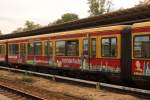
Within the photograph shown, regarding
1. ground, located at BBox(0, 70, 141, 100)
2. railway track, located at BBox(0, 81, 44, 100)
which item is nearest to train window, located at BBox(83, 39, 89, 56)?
ground, located at BBox(0, 70, 141, 100)

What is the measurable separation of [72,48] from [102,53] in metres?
3.42

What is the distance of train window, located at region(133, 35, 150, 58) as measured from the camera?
1543 cm

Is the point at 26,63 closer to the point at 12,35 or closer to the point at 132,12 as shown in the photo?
the point at 132,12

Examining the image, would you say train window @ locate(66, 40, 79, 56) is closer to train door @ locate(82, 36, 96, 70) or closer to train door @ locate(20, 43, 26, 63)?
train door @ locate(82, 36, 96, 70)

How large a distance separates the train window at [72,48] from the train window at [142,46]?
564cm

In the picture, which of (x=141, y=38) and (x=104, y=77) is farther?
(x=104, y=77)

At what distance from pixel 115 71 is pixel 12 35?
30724 millimetres

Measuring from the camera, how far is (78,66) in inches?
834

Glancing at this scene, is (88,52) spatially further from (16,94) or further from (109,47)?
(16,94)

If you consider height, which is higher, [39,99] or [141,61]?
[141,61]

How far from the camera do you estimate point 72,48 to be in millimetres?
21734

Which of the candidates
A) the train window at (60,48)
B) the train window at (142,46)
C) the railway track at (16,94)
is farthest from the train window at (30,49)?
the train window at (142,46)

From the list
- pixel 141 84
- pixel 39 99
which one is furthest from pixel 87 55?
pixel 39 99

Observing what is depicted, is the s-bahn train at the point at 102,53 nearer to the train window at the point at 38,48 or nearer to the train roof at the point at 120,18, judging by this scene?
the train window at the point at 38,48
